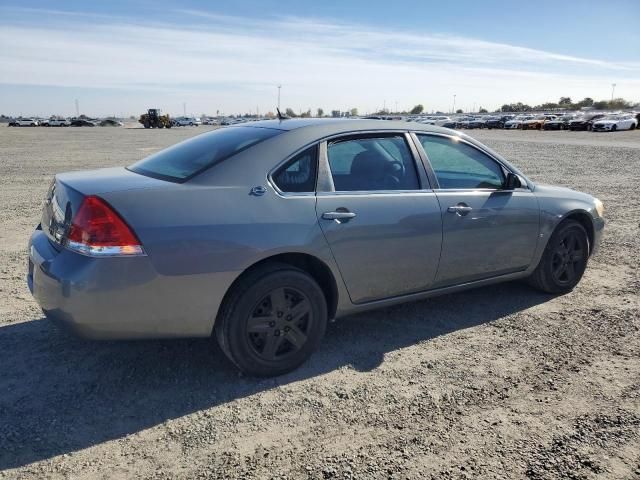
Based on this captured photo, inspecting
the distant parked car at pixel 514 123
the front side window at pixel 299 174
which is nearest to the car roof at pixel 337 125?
the front side window at pixel 299 174

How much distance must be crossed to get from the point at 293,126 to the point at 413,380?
1937 mm

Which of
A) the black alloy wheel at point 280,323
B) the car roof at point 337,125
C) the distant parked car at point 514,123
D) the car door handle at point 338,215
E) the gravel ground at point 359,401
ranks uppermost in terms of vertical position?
the distant parked car at point 514,123

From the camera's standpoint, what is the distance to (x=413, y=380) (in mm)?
3355

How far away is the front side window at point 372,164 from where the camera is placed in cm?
362

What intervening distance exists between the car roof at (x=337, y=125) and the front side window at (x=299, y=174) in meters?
0.25

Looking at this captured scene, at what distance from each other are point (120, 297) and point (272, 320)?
3.03ft

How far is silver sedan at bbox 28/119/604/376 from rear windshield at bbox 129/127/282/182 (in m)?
0.02

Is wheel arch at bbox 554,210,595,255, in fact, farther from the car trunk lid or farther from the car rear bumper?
the car trunk lid

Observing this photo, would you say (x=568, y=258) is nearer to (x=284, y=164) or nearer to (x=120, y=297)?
(x=284, y=164)

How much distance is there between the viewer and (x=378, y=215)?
359 centimetres

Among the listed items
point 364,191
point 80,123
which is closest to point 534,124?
point 364,191

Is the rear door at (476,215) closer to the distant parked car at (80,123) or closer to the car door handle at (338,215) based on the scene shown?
the car door handle at (338,215)

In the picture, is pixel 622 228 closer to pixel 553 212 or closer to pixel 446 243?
pixel 553 212

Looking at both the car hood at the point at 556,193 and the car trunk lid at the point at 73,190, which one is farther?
the car hood at the point at 556,193
